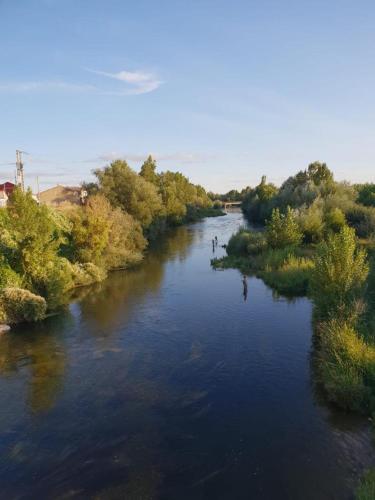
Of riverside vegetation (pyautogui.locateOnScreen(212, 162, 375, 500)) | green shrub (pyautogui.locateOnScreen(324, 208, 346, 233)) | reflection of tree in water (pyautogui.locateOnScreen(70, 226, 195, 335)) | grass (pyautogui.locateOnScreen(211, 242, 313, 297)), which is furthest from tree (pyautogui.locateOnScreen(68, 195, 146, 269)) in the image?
green shrub (pyautogui.locateOnScreen(324, 208, 346, 233))

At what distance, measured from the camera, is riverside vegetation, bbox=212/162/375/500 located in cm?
1744

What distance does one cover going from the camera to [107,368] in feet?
72.3

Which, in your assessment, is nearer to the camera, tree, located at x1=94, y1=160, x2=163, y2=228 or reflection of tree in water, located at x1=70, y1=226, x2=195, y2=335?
reflection of tree in water, located at x1=70, y1=226, x2=195, y2=335

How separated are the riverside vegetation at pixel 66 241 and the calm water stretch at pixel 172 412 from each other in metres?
2.74

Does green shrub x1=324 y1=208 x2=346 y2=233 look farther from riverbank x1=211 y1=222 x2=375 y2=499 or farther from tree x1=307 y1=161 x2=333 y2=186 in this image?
tree x1=307 y1=161 x2=333 y2=186

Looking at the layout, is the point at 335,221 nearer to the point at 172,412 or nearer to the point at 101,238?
the point at 101,238

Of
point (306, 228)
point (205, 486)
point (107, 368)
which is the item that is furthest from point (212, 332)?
point (306, 228)

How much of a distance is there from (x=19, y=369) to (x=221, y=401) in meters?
11.8

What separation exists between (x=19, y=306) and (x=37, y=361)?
714cm

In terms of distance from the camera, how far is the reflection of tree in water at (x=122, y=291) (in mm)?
31812

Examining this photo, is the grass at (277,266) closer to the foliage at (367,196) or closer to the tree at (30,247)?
the tree at (30,247)

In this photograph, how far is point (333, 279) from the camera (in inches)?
907

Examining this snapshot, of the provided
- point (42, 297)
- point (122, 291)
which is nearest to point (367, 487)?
point (42, 297)

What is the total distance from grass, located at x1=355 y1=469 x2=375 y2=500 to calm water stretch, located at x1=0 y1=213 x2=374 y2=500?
1.68 ft
